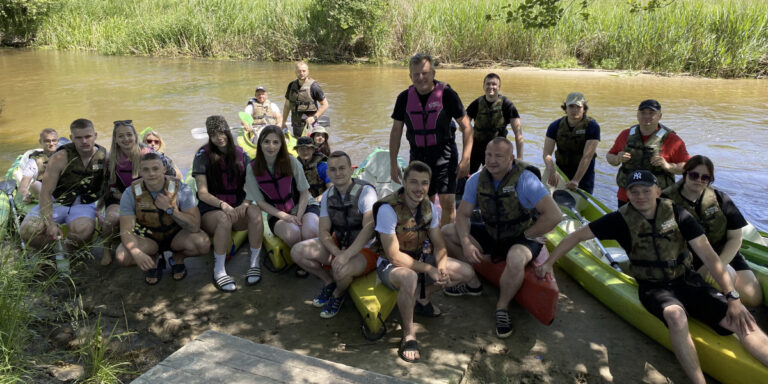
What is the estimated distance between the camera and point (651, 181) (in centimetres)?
276

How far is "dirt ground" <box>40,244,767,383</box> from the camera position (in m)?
2.79

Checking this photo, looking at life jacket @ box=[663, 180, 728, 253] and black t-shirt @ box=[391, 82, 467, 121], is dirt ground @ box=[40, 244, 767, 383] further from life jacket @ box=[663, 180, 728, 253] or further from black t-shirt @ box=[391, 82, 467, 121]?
black t-shirt @ box=[391, 82, 467, 121]

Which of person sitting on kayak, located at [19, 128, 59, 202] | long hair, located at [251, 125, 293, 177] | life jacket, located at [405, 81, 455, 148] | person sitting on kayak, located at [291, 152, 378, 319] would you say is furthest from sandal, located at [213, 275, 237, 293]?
person sitting on kayak, located at [19, 128, 59, 202]

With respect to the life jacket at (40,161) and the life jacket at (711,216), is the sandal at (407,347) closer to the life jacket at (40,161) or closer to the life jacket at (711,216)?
the life jacket at (711,216)

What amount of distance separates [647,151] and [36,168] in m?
5.49

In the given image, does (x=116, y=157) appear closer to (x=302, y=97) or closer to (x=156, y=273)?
(x=156, y=273)

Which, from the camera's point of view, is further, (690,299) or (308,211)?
(308,211)

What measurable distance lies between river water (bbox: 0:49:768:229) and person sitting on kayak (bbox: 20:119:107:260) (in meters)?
3.48

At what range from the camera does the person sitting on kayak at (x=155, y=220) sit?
3.39m

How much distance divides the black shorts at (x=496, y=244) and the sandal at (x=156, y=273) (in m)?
2.33

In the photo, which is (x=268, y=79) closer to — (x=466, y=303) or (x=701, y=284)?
(x=466, y=303)

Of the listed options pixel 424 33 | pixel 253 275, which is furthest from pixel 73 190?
pixel 424 33

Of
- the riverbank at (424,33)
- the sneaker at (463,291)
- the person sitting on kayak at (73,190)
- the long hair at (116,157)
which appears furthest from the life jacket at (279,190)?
the riverbank at (424,33)

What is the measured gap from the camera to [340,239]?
340 cm
